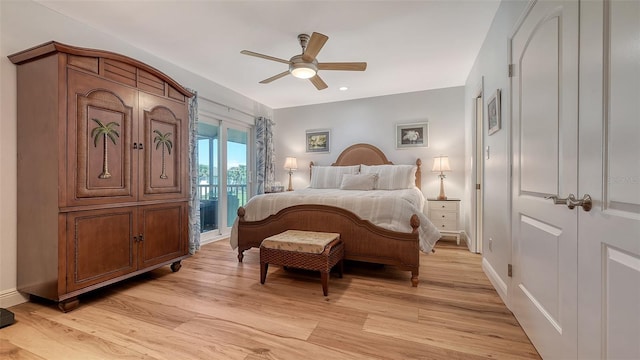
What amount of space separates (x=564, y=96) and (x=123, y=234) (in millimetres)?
3156

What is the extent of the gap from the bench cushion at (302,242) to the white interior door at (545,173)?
1431 millimetres

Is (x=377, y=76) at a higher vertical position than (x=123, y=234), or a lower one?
higher

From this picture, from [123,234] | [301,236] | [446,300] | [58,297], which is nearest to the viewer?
[58,297]

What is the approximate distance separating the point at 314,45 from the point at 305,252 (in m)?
1.83

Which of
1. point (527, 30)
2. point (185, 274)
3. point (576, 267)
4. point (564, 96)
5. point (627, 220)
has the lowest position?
point (185, 274)

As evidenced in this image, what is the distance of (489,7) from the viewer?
7.48 ft

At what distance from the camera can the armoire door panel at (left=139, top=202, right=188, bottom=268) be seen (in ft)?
8.07

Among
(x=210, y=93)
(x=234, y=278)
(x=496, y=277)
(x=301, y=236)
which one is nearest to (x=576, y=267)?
(x=496, y=277)

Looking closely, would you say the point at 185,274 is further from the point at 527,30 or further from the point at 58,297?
the point at 527,30

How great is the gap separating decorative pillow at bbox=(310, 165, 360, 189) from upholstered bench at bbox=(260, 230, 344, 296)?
1984 millimetres

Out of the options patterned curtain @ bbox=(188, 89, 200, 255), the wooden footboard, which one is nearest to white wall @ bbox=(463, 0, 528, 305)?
the wooden footboard

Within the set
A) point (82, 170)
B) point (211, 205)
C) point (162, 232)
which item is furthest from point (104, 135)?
point (211, 205)

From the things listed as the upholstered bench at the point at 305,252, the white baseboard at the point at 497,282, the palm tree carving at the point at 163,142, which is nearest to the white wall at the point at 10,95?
A: the palm tree carving at the point at 163,142

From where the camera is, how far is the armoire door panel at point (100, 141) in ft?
6.39
